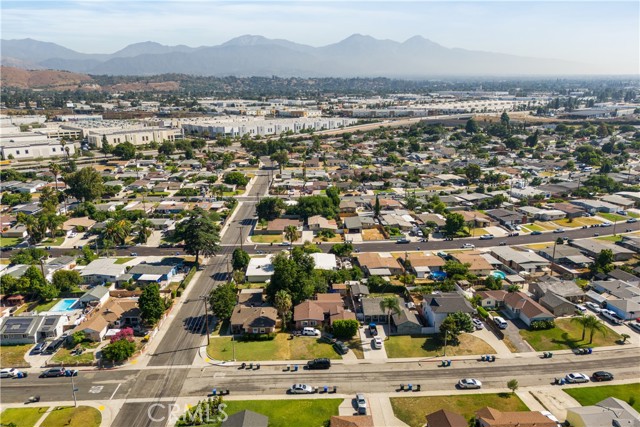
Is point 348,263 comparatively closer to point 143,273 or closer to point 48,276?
point 143,273

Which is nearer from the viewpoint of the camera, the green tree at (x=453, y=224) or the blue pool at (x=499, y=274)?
the blue pool at (x=499, y=274)

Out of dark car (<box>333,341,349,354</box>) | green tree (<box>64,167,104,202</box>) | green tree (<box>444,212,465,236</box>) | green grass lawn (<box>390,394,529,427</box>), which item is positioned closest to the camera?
green grass lawn (<box>390,394,529,427</box>)

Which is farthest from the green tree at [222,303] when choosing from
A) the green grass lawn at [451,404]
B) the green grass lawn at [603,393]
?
the green grass lawn at [603,393]

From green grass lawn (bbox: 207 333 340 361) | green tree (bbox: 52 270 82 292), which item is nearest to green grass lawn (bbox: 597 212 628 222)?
green grass lawn (bbox: 207 333 340 361)

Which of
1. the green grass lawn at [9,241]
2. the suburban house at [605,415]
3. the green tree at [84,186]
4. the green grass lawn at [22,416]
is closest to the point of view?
the suburban house at [605,415]

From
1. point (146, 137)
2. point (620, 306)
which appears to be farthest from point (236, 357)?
point (146, 137)

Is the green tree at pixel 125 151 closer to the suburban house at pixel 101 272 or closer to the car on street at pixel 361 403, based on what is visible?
the suburban house at pixel 101 272

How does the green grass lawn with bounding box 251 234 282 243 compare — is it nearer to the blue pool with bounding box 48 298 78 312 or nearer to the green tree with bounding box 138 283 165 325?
the green tree with bounding box 138 283 165 325
